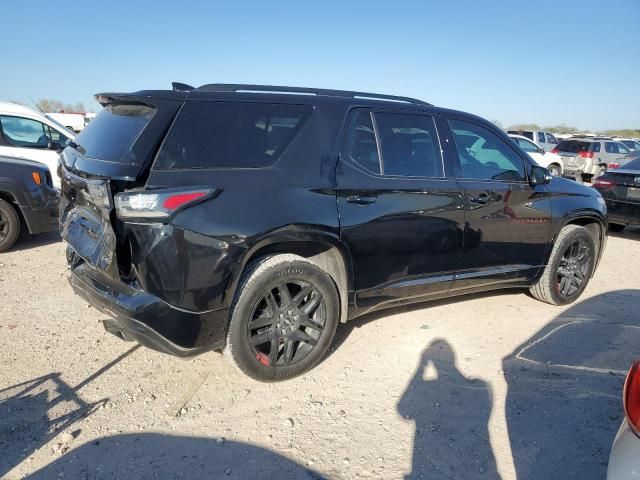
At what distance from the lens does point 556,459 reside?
2.57 metres

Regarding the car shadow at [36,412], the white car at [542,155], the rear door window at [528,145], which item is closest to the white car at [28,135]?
the car shadow at [36,412]

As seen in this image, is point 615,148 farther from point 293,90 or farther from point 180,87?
point 180,87

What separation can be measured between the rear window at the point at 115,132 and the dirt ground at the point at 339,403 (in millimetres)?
1471

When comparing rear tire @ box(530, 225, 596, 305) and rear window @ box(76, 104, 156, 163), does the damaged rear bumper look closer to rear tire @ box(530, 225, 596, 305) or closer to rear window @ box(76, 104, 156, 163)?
rear window @ box(76, 104, 156, 163)

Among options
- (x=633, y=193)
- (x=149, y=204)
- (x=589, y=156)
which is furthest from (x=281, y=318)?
(x=589, y=156)

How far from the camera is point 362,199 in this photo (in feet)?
10.8

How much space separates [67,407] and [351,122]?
2.58 m

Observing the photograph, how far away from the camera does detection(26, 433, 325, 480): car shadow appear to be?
235 cm

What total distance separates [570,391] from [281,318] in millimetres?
2027

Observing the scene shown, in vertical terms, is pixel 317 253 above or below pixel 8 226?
above

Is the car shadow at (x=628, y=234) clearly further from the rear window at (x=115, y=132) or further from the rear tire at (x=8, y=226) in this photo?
the rear tire at (x=8, y=226)

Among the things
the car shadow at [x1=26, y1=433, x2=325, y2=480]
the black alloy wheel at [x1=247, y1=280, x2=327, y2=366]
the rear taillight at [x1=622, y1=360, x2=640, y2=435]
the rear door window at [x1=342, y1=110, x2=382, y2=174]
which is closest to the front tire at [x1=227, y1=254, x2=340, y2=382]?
the black alloy wheel at [x1=247, y1=280, x2=327, y2=366]

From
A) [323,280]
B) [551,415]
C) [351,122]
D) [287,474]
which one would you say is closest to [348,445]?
[287,474]

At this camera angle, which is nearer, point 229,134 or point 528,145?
point 229,134
